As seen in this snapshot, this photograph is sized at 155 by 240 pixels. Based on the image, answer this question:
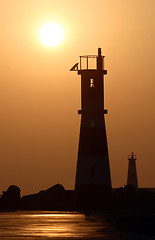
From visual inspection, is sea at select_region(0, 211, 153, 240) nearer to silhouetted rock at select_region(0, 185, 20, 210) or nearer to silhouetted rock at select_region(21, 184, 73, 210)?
silhouetted rock at select_region(21, 184, 73, 210)

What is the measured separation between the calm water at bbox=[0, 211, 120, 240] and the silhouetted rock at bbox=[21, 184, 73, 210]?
1541 cm

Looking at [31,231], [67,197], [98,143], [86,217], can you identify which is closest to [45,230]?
[31,231]

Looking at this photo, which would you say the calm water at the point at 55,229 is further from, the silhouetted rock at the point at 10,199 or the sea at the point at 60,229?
the silhouetted rock at the point at 10,199

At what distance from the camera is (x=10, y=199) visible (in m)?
65.8

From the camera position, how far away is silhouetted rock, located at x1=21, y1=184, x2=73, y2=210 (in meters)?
62.3

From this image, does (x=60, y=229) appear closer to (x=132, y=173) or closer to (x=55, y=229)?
(x=55, y=229)

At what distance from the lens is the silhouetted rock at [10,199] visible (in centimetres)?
6438

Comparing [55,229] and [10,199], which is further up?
[55,229]

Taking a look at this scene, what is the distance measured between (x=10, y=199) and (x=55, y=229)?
28545 mm

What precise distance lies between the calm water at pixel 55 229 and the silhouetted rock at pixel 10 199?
17509 millimetres

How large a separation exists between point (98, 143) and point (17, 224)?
1919cm

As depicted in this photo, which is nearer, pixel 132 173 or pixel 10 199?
pixel 10 199

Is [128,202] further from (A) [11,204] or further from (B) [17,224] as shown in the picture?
(B) [17,224]

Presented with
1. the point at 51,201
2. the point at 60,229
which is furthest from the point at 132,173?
the point at 60,229
